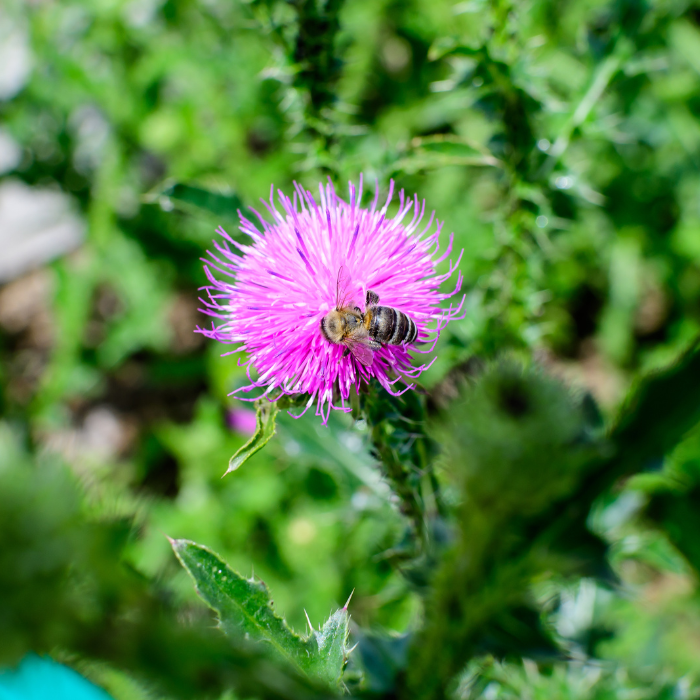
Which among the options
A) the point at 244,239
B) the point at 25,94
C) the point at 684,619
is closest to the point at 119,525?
the point at 244,239

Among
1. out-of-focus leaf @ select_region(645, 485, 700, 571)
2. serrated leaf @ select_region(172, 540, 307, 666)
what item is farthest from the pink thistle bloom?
out-of-focus leaf @ select_region(645, 485, 700, 571)

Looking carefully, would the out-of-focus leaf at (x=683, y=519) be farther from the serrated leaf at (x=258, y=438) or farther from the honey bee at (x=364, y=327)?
the serrated leaf at (x=258, y=438)

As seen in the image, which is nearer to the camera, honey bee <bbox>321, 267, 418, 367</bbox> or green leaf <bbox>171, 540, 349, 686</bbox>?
green leaf <bbox>171, 540, 349, 686</bbox>

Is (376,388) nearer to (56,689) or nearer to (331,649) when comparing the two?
(331,649)

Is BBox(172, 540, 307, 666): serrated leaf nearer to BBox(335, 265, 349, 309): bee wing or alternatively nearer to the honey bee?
the honey bee

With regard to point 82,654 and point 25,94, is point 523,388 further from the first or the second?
point 25,94

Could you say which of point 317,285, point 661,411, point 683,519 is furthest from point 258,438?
point 683,519
